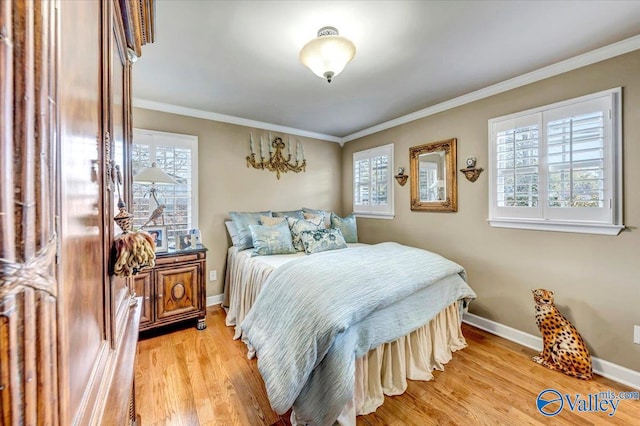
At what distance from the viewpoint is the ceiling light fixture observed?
1.67 metres

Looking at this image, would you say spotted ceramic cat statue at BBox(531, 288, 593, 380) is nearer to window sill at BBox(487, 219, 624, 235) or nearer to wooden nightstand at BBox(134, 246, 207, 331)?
window sill at BBox(487, 219, 624, 235)

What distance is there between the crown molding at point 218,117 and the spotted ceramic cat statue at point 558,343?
133 inches

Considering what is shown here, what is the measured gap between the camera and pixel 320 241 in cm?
304

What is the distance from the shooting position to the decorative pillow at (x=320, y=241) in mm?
2993

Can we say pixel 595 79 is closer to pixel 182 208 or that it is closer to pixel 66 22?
pixel 66 22

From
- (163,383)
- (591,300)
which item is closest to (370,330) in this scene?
(163,383)

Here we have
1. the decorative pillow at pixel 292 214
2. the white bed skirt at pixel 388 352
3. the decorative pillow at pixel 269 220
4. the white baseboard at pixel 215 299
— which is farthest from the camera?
the decorative pillow at pixel 292 214

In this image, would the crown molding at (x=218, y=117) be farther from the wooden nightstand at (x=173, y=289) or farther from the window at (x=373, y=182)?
the wooden nightstand at (x=173, y=289)

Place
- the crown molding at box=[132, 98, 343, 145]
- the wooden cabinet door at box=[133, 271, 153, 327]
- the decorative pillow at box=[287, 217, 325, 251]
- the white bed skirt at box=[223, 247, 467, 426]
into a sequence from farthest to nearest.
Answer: the decorative pillow at box=[287, 217, 325, 251], the crown molding at box=[132, 98, 343, 145], the wooden cabinet door at box=[133, 271, 153, 327], the white bed skirt at box=[223, 247, 467, 426]

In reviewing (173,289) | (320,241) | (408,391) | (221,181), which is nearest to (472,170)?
(320,241)

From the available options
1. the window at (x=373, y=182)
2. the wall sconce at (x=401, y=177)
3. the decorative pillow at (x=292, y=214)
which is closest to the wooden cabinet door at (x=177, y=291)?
the decorative pillow at (x=292, y=214)

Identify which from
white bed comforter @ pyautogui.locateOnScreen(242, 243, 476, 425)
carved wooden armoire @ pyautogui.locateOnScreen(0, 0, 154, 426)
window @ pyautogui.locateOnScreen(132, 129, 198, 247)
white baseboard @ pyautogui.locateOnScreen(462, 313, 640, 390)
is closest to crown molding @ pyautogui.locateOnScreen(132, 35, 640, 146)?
window @ pyautogui.locateOnScreen(132, 129, 198, 247)

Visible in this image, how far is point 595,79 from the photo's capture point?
2100 mm

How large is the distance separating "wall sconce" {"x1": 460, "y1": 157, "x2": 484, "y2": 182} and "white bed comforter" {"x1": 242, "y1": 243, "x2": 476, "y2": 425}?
3.45ft
